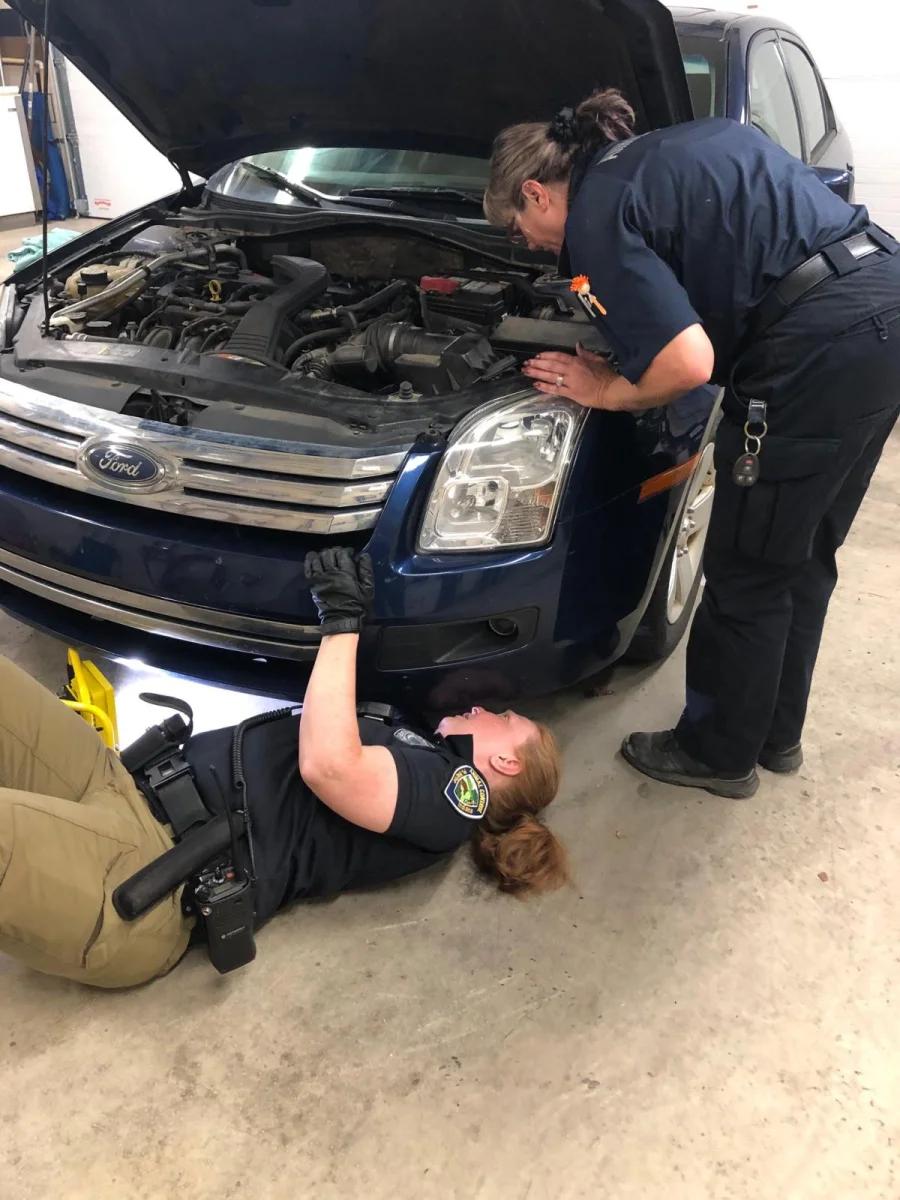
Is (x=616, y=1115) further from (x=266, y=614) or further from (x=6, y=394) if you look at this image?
(x=6, y=394)

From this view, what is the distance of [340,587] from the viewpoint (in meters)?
1.44

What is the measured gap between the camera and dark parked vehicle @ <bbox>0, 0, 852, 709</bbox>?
5.06ft

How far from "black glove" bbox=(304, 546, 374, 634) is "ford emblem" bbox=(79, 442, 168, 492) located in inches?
13.2

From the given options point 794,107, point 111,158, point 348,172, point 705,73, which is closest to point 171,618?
point 348,172

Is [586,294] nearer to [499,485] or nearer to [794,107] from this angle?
[499,485]

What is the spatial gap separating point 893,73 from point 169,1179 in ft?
17.8

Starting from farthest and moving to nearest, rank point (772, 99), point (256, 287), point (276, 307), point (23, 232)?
point (23, 232) → point (772, 99) → point (256, 287) → point (276, 307)

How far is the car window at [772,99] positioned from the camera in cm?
247

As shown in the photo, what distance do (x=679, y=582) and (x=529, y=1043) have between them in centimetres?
117

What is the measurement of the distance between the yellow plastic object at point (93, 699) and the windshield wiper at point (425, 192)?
5.04 feet

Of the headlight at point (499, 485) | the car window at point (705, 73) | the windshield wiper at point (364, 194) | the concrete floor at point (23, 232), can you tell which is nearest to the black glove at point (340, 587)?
the headlight at point (499, 485)

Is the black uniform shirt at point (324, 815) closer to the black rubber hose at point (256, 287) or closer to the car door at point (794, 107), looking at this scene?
the black rubber hose at point (256, 287)

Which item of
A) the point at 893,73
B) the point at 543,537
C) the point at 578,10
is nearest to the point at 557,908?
the point at 543,537

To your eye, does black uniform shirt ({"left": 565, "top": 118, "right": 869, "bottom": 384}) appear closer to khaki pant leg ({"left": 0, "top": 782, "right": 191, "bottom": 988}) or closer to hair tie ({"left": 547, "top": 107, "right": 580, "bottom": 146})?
hair tie ({"left": 547, "top": 107, "right": 580, "bottom": 146})
